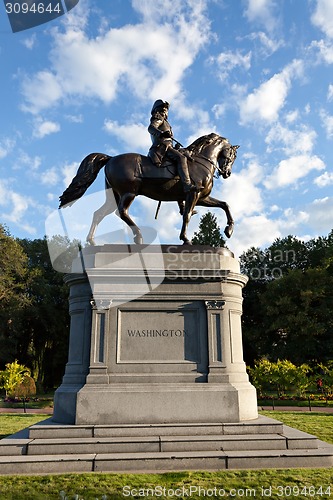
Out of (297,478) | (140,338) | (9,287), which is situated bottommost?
(297,478)

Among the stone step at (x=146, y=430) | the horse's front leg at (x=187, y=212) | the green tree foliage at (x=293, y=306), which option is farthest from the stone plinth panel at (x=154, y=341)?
the green tree foliage at (x=293, y=306)

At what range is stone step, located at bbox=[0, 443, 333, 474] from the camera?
280 inches

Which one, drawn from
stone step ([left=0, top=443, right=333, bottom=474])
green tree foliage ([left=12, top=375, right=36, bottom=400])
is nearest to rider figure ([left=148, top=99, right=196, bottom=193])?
stone step ([left=0, top=443, right=333, bottom=474])

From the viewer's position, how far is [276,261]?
4369cm

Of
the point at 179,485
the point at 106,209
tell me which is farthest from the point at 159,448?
the point at 106,209

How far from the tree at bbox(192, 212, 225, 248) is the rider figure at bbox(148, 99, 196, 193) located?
104 feet

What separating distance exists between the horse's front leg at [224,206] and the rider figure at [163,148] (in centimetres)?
87

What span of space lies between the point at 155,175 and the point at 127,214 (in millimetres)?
1125

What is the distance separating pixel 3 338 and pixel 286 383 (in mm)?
23921

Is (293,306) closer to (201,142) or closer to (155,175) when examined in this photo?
(201,142)

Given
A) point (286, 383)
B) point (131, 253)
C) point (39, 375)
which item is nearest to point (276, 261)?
point (286, 383)

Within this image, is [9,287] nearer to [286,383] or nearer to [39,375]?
[39,375]

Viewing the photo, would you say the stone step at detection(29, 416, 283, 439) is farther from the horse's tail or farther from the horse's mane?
the horse's mane

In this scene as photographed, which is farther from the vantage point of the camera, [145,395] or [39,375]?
[39,375]
